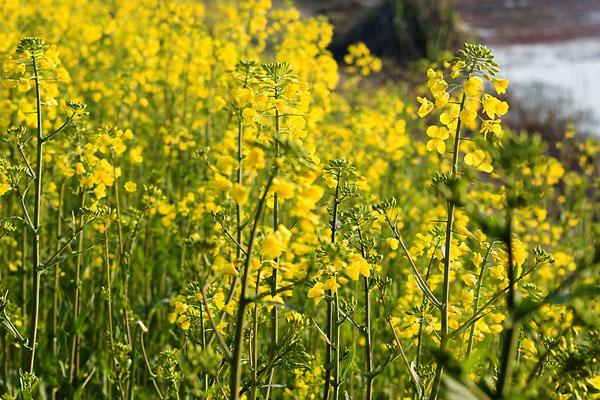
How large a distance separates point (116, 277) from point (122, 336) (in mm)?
524

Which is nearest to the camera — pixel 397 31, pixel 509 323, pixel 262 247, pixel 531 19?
pixel 509 323

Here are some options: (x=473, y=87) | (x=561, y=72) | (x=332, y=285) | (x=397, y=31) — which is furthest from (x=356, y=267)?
(x=561, y=72)

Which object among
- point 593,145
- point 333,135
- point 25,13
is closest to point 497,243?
point 333,135

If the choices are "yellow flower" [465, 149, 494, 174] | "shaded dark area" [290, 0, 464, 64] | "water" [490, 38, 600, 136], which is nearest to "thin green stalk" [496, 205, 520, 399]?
"yellow flower" [465, 149, 494, 174]

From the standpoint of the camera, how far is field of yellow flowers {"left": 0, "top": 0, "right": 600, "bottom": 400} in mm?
1657

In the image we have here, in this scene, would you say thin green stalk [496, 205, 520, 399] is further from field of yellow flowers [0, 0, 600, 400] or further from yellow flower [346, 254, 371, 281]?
yellow flower [346, 254, 371, 281]

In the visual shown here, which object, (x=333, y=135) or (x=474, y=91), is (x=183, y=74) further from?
(x=474, y=91)

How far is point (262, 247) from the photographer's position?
185cm

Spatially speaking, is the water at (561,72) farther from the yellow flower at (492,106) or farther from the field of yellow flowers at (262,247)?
the yellow flower at (492,106)

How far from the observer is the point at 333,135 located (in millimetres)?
5488

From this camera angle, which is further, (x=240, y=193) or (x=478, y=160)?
(x=478, y=160)

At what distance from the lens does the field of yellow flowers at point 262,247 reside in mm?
1657

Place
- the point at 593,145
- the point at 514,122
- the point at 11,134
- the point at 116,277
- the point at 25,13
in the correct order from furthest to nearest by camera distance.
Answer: the point at 514,122
the point at 25,13
the point at 593,145
the point at 116,277
the point at 11,134

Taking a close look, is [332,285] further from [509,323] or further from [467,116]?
[509,323]
